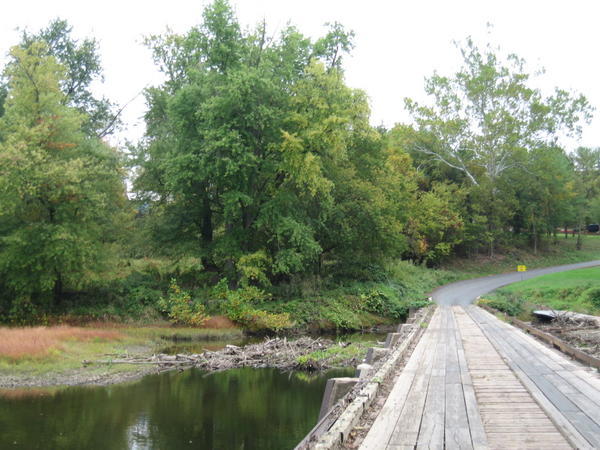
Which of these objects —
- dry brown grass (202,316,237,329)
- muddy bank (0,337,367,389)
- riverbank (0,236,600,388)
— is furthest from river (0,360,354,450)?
dry brown grass (202,316,237,329)

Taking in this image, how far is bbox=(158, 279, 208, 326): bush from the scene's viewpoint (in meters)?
26.2

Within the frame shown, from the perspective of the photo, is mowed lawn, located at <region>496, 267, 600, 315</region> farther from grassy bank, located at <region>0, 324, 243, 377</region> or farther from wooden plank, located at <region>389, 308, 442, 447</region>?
wooden plank, located at <region>389, 308, 442, 447</region>

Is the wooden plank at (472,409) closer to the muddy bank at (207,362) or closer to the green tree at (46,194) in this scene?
the muddy bank at (207,362)

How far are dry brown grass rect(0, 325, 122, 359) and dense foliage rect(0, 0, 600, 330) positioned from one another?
3.87 m

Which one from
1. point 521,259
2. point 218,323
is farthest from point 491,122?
point 218,323

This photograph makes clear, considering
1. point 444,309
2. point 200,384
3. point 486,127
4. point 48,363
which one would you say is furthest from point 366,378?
point 486,127

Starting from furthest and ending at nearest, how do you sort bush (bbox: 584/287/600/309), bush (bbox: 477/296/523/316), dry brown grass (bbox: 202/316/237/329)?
dry brown grass (bbox: 202/316/237/329) < bush (bbox: 477/296/523/316) < bush (bbox: 584/287/600/309)

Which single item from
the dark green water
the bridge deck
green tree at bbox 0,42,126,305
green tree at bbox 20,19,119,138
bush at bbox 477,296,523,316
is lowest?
the dark green water

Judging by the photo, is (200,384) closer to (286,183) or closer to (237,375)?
(237,375)

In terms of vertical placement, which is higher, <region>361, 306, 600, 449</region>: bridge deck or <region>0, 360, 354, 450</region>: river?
<region>361, 306, 600, 449</region>: bridge deck

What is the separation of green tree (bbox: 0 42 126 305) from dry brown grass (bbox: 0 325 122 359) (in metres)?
3.85

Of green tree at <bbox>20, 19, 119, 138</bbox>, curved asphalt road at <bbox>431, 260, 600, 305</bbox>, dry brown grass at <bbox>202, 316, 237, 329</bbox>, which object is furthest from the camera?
green tree at <bbox>20, 19, 119, 138</bbox>

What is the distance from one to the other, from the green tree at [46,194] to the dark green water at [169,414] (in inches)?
432

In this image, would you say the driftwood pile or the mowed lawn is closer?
the driftwood pile
